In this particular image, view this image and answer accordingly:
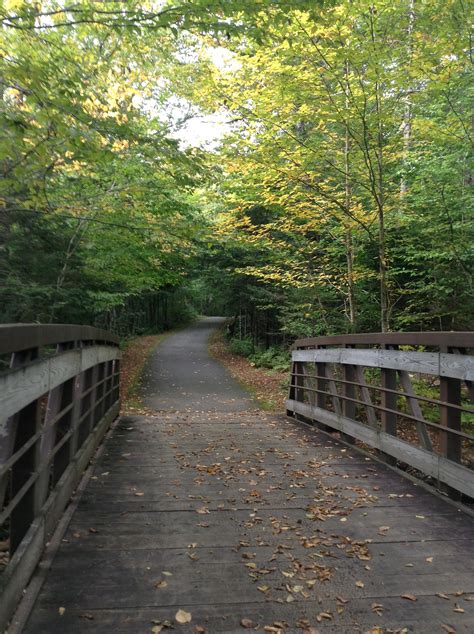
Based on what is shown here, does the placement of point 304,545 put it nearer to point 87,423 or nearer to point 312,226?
point 87,423

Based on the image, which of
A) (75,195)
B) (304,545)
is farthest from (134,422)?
(304,545)

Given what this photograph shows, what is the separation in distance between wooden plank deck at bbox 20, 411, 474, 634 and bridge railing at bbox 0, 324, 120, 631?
0.21 metres

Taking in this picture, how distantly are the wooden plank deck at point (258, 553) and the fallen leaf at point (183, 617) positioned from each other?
→ 0.02 metres

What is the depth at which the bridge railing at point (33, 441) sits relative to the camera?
7.54 ft

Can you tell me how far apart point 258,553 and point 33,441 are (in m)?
1.47

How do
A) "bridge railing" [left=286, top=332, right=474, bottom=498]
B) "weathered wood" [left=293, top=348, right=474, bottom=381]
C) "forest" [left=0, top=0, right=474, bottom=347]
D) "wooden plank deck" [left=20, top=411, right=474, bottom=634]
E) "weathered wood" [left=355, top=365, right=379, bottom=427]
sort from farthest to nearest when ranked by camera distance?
"weathered wood" [left=355, top=365, right=379, bottom=427] < "forest" [left=0, top=0, right=474, bottom=347] < "bridge railing" [left=286, top=332, right=474, bottom=498] < "weathered wood" [left=293, top=348, right=474, bottom=381] < "wooden plank deck" [left=20, top=411, right=474, bottom=634]

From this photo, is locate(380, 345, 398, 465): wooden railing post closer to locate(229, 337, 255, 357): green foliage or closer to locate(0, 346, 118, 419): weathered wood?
locate(0, 346, 118, 419): weathered wood

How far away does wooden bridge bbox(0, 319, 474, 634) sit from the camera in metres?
2.37

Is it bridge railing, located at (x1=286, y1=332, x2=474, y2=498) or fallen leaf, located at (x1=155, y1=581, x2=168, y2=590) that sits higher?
bridge railing, located at (x1=286, y1=332, x2=474, y2=498)

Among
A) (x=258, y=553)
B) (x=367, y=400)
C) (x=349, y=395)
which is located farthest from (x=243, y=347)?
(x=258, y=553)

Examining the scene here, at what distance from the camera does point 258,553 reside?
3.01m

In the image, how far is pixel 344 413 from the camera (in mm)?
→ 6105

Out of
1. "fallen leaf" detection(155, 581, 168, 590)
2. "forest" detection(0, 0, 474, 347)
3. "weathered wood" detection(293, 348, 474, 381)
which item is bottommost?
"fallen leaf" detection(155, 581, 168, 590)

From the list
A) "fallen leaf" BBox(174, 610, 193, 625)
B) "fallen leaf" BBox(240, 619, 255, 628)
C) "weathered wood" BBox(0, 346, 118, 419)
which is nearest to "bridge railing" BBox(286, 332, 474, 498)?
"fallen leaf" BBox(240, 619, 255, 628)
